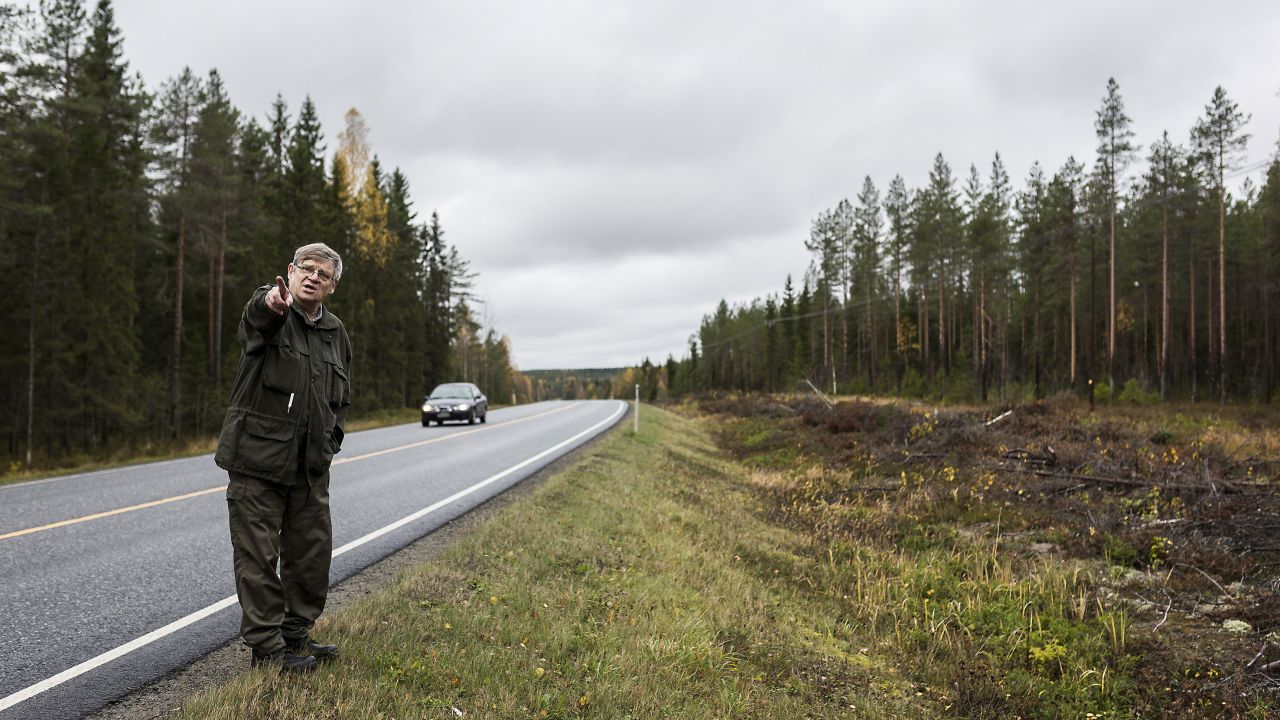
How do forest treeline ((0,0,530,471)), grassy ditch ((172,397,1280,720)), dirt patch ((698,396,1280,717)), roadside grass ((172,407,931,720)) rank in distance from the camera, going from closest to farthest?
roadside grass ((172,407,931,720)), grassy ditch ((172,397,1280,720)), dirt patch ((698,396,1280,717)), forest treeline ((0,0,530,471))

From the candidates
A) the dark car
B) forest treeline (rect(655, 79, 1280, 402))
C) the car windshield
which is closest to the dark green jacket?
the dark car

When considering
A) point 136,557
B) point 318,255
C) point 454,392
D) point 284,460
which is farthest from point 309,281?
point 454,392

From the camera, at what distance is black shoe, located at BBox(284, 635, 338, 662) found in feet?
11.2

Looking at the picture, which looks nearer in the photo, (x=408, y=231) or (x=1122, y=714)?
(x=1122, y=714)

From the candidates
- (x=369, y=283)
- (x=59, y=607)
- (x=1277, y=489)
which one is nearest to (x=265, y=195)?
(x=369, y=283)

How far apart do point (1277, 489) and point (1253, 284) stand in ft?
141

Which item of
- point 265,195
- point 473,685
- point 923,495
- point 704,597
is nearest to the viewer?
point 473,685

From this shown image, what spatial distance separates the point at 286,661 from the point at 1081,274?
54016 mm

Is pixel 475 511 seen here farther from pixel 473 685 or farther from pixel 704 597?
pixel 473 685

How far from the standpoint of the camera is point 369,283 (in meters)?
39.4

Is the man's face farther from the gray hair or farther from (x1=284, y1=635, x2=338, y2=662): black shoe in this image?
(x1=284, y1=635, x2=338, y2=662): black shoe

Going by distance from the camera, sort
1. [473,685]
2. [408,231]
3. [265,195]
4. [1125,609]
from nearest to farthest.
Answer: [473,685]
[1125,609]
[265,195]
[408,231]

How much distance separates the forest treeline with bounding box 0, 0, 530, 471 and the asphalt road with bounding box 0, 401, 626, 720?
10985mm

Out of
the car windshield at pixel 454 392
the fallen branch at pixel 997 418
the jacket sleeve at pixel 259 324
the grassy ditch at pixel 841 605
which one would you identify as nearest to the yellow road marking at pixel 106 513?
the grassy ditch at pixel 841 605
